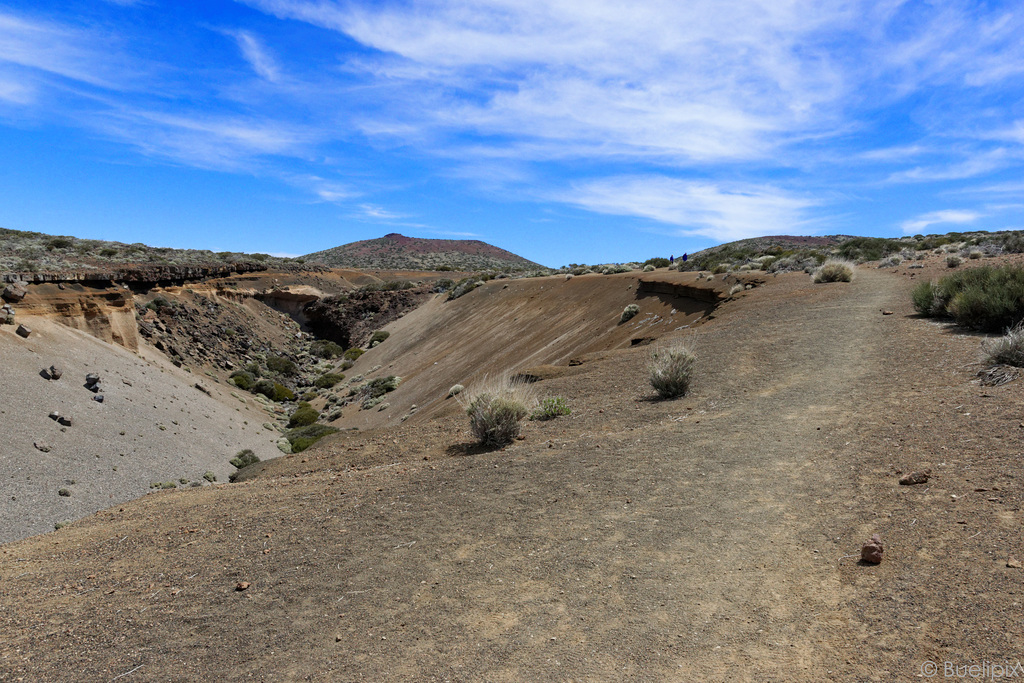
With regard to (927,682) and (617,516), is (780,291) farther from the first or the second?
(927,682)

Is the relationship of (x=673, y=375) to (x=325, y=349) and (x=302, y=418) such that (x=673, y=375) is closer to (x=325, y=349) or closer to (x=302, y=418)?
(x=302, y=418)

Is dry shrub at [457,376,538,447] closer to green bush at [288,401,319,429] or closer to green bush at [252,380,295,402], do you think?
green bush at [288,401,319,429]

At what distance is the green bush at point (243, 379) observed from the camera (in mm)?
31906

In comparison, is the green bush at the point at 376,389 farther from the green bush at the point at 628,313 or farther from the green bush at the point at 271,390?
the green bush at the point at 628,313

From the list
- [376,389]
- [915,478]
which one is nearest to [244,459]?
[376,389]

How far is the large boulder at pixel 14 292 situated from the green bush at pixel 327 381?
16.3m

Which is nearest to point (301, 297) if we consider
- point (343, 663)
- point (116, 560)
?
point (116, 560)

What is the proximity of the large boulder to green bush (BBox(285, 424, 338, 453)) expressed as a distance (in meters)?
10.0

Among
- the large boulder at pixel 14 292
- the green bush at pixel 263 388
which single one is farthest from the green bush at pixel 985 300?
the green bush at pixel 263 388

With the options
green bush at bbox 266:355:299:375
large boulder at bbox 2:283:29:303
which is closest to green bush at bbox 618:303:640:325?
large boulder at bbox 2:283:29:303

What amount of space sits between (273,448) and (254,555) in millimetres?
16194

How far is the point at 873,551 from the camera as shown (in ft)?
17.0

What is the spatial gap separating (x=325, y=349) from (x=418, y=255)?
2656 inches

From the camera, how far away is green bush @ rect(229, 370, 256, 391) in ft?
105
